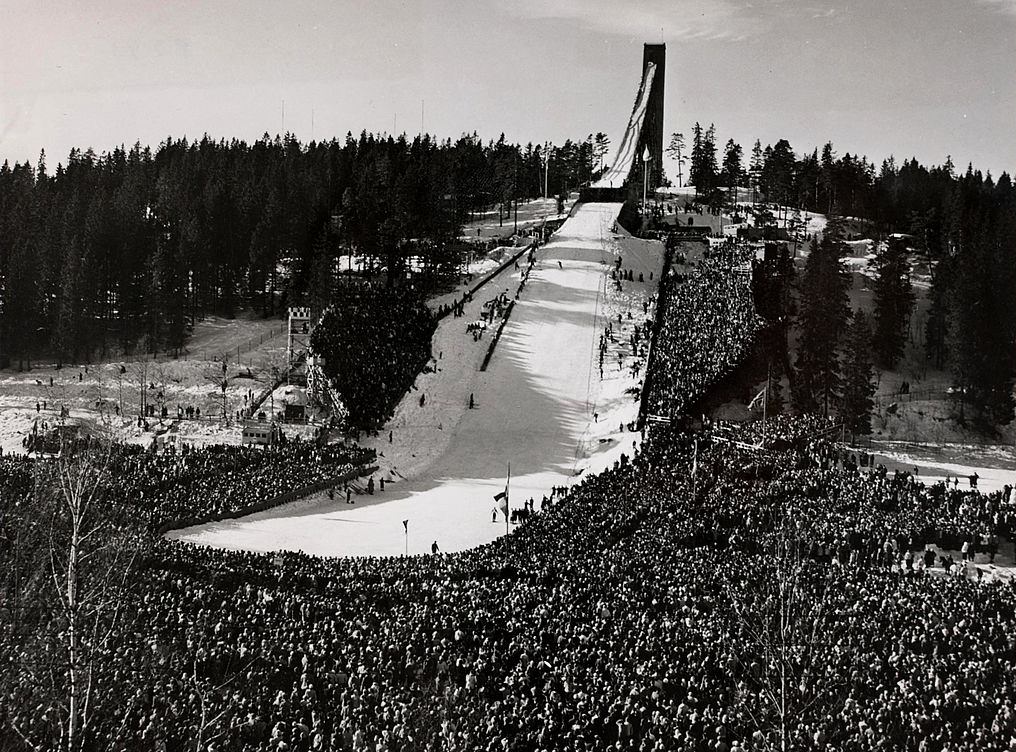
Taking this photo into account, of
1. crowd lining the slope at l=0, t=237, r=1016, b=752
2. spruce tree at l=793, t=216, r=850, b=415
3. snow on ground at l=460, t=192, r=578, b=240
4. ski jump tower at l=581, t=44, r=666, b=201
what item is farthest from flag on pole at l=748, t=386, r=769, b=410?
ski jump tower at l=581, t=44, r=666, b=201

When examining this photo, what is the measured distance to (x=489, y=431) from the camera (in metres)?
39.5

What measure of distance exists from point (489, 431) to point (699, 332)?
12.6m

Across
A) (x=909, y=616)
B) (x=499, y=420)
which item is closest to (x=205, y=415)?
(x=499, y=420)

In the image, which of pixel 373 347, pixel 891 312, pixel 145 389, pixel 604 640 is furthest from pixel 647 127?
pixel 604 640

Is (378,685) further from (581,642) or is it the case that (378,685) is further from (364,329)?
(364,329)

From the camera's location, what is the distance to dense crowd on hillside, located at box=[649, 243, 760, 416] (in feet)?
128

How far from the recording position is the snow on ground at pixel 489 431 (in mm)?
28672

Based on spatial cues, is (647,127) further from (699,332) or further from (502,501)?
(502,501)

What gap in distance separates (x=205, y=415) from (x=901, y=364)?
3858 cm

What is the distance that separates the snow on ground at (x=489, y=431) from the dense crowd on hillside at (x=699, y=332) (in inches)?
71.0

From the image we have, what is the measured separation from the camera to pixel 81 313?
5250cm

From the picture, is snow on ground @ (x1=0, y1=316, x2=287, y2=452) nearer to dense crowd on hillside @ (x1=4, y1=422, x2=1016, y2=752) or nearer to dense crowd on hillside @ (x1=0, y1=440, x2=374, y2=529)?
dense crowd on hillside @ (x1=0, y1=440, x2=374, y2=529)

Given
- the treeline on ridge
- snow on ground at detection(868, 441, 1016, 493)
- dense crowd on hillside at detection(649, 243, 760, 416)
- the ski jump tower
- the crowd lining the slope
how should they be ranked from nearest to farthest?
the crowd lining the slope < snow on ground at detection(868, 441, 1016, 493) < dense crowd on hillside at detection(649, 243, 760, 416) < the treeline on ridge < the ski jump tower

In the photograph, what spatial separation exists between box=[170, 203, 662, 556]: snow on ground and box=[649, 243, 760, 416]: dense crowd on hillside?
1.80 meters
